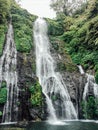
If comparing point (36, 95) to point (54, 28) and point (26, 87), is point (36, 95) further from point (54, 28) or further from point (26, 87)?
point (54, 28)

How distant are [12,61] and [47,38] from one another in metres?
11.0

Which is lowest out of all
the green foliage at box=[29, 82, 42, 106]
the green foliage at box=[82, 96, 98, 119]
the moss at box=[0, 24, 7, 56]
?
the green foliage at box=[82, 96, 98, 119]

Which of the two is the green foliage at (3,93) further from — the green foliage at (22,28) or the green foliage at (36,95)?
the green foliage at (22,28)

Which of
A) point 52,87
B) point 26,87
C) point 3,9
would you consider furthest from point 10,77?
point 3,9

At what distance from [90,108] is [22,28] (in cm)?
1549

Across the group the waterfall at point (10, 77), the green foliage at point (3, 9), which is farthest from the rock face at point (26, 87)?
the green foliage at point (3, 9)

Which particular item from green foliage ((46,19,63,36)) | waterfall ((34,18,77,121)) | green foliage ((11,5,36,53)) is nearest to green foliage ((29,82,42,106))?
waterfall ((34,18,77,121))

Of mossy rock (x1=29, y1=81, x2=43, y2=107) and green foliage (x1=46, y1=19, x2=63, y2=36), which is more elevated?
green foliage (x1=46, y1=19, x2=63, y2=36)

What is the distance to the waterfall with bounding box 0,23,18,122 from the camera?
20031 mm

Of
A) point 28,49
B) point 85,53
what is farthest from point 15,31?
point 85,53

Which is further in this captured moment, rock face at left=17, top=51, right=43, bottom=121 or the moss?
the moss

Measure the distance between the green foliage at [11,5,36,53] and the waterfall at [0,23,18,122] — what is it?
4.17ft

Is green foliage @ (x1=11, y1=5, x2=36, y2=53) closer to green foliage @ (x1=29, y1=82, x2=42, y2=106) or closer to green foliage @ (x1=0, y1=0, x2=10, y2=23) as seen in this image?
green foliage @ (x1=0, y1=0, x2=10, y2=23)

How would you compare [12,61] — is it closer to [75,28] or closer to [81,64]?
[81,64]
